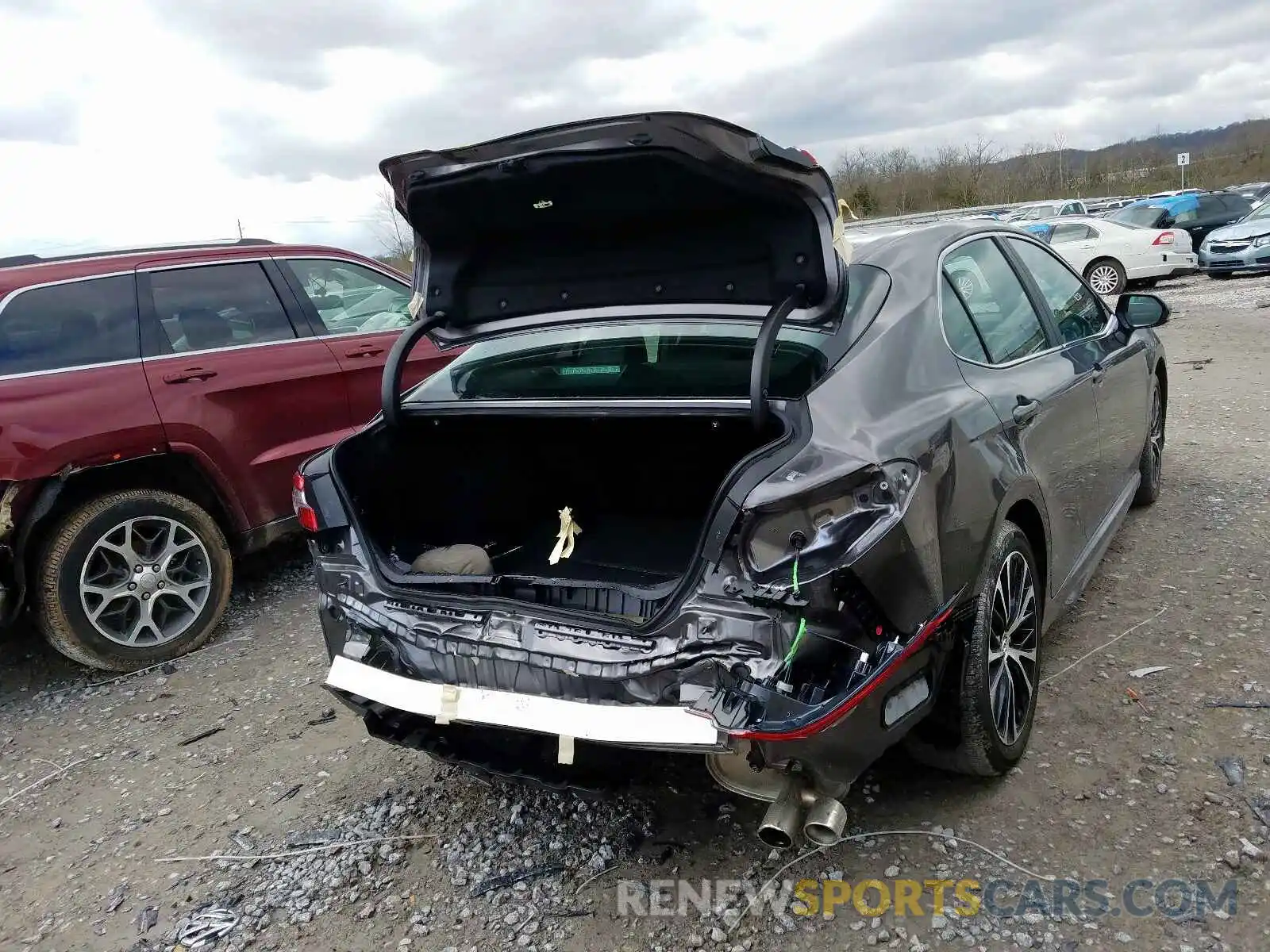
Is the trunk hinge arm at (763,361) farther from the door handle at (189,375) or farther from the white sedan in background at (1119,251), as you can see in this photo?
the white sedan in background at (1119,251)

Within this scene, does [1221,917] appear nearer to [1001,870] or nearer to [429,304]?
[1001,870]

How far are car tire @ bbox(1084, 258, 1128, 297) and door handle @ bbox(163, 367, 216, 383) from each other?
14.8 m

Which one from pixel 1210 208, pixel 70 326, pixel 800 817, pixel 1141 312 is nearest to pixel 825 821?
pixel 800 817

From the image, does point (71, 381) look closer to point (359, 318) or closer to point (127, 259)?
point (127, 259)

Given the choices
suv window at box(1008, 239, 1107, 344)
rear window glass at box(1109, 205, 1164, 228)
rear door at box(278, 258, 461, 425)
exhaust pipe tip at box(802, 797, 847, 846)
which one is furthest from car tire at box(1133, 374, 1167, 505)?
rear window glass at box(1109, 205, 1164, 228)

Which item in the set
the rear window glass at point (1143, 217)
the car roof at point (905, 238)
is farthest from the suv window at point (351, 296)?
the rear window glass at point (1143, 217)

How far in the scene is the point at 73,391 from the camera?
161 inches

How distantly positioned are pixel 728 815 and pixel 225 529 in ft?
10.5

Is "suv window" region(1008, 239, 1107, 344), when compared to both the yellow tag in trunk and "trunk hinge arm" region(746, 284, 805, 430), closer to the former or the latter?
"trunk hinge arm" region(746, 284, 805, 430)

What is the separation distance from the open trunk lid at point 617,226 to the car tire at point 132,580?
2.09m

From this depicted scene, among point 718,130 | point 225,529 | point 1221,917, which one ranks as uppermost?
point 718,130

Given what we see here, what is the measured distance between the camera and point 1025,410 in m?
2.78

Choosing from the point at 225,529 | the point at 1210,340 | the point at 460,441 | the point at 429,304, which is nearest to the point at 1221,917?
the point at 460,441

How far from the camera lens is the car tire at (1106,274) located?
603 inches
